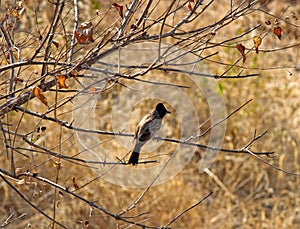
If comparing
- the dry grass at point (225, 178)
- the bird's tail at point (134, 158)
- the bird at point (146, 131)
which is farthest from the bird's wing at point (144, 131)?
the dry grass at point (225, 178)

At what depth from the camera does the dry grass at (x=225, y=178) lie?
5.23 m

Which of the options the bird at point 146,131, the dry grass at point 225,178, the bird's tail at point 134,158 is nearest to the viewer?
the bird's tail at point 134,158

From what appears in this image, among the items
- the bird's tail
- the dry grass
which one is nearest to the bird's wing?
the bird's tail

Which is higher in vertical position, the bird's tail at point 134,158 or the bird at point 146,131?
the bird at point 146,131

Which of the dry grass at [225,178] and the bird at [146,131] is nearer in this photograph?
the bird at [146,131]

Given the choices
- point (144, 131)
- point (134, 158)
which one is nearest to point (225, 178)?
point (144, 131)

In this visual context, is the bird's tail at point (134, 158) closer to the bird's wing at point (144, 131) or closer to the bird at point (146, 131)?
the bird at point (146, 131)

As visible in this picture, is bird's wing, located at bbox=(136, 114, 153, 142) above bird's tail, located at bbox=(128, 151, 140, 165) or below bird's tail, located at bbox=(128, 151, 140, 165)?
above

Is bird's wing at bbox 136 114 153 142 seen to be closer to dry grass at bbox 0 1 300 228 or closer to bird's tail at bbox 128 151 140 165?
bird's tail at bbox 128 151 140 165

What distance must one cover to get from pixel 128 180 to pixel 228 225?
0.95 meters

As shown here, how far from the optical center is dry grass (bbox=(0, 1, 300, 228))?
5.23 meters

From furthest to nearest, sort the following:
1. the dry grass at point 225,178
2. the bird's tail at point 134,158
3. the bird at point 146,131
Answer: the dry grass at point 225,178 < the bird at point 146,131 < the bird's tail at point 134,158

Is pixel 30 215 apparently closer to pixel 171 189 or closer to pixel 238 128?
pixel 171 189

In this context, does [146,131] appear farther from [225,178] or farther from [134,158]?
[225,178]
